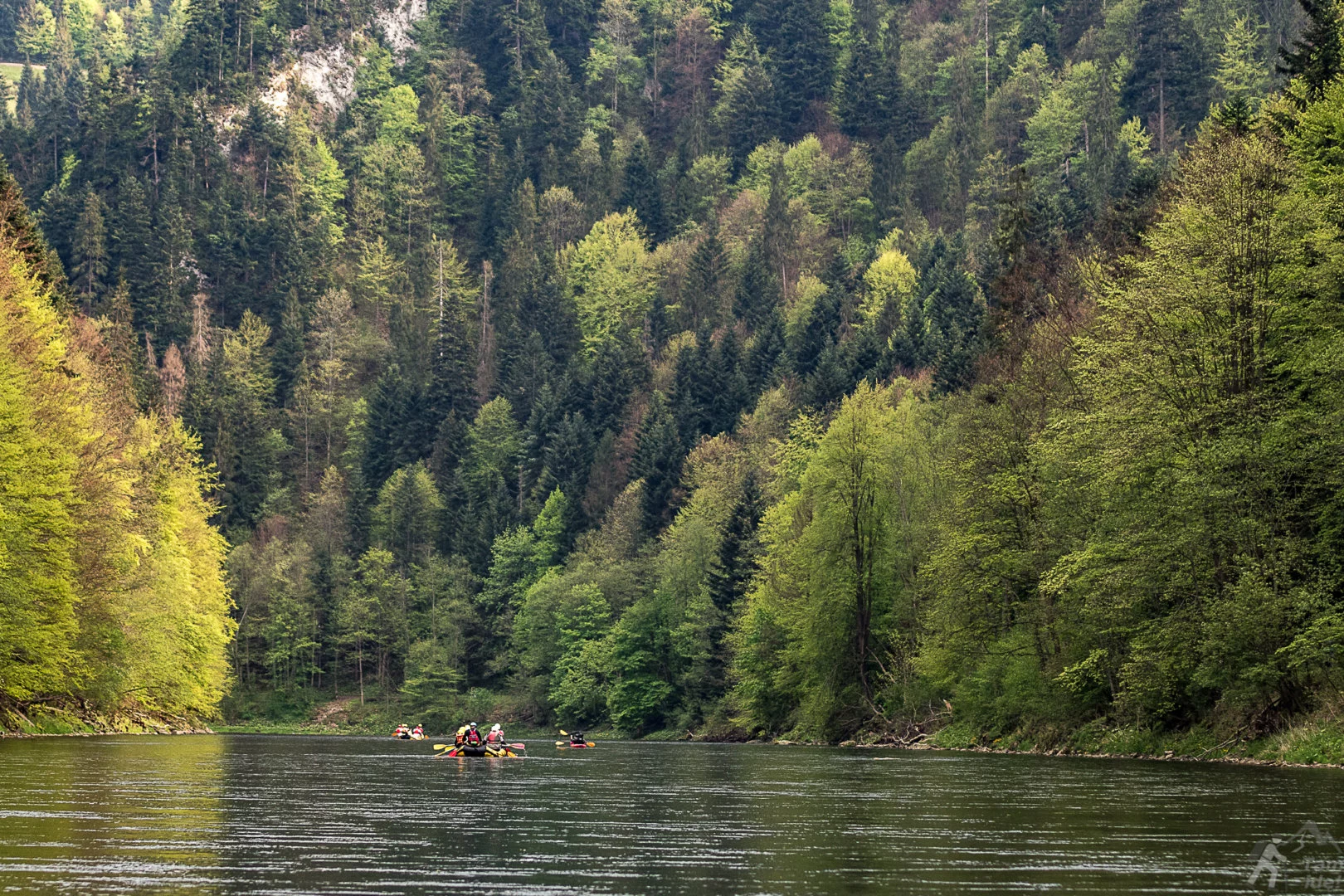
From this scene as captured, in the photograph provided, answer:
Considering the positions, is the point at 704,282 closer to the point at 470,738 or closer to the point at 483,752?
the point at 470,738

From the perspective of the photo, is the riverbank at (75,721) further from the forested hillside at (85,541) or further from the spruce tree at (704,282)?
the spruce tree at (704,282)

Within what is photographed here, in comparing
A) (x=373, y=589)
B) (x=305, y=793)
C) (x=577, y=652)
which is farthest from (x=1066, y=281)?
(x=373, y=589)

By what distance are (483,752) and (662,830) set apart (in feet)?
111

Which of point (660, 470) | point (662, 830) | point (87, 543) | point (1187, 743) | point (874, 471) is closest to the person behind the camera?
point (662, 830)

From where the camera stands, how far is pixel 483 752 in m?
61.2

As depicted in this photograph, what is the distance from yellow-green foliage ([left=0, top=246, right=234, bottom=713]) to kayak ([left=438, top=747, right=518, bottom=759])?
15.0 metres

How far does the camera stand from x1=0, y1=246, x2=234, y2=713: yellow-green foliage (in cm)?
5962

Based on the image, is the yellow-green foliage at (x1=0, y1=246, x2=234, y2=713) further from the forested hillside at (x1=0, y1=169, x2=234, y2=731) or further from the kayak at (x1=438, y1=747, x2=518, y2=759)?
the kayak at (x1=438, y1=747, x2=518, y2=759)

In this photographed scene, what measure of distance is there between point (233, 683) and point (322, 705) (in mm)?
8586

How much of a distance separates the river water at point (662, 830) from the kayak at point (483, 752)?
12840 mm

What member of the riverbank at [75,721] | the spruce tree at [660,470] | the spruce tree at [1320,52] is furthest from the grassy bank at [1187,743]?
the spruce tree at [660,470]

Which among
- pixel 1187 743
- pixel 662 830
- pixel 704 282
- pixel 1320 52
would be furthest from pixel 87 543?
pixel 704 282

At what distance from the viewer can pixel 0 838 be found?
24.0m

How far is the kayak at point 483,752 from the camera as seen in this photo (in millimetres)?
61156
